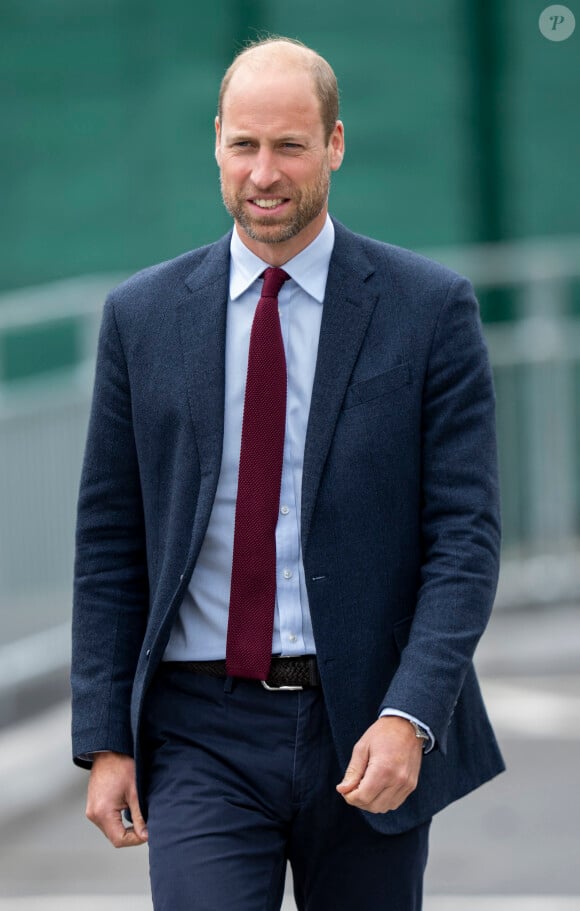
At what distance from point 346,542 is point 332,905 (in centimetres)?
71

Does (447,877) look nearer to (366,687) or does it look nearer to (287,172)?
(366,687)

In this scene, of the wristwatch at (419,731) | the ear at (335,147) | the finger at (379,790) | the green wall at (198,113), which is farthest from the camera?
the green wall at (198,113)

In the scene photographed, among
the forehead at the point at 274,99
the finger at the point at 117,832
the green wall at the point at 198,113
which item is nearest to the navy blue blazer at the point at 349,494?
the finger at the point at 117,832

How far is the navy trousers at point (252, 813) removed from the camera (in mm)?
3375

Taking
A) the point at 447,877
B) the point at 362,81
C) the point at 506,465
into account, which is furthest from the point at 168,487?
the point at 362,81

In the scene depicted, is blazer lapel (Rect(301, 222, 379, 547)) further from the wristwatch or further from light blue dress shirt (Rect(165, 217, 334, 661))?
the wristwatch

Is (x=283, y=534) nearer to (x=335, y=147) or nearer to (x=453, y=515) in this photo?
(x=453, y=515)

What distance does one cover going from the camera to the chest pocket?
344 cm

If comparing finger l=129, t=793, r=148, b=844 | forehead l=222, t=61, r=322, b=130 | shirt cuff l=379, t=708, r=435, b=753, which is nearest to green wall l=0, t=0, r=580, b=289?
forehead l=222, t=61, r=322, b=130

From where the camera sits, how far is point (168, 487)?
11.6ft

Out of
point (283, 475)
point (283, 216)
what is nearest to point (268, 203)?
point (283, 216)

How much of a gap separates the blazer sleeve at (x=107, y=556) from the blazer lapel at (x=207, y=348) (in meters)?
0.15

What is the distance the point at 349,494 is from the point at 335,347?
11.0 inches

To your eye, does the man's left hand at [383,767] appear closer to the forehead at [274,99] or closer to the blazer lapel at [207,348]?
the blazer lapel at [207,348]
